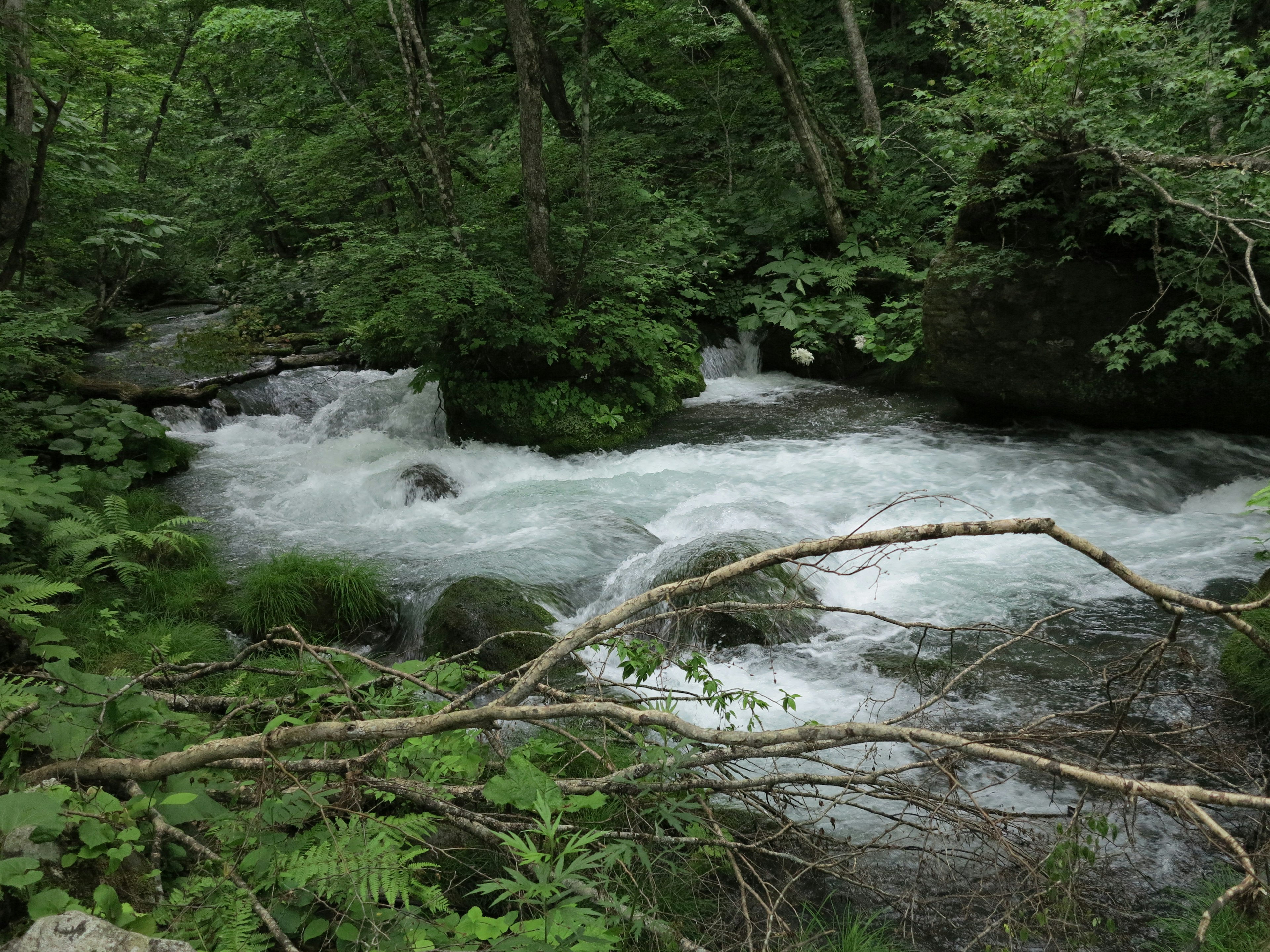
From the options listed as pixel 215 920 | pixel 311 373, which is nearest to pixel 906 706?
pixel 215 920

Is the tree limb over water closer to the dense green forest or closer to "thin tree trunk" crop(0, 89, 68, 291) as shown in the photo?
Result: the dense green forest

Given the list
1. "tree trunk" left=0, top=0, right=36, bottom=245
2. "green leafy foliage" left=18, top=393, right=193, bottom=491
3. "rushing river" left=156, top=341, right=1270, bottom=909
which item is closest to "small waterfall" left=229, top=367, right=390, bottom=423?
"rushing river" left=156, top=341, right=1270, bottom=909

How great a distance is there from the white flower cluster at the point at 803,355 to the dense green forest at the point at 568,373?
329mm

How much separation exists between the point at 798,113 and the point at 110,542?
10.9 m

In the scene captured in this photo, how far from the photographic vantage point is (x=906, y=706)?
4.69m

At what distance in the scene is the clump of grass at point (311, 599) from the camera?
580 centimetres

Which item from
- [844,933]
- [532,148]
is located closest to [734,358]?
[532,148]

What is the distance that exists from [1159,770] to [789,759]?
1863mm

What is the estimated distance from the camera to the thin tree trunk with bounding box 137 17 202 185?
1487 centimetres

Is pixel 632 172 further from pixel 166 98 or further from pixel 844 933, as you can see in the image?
pixel 166 98

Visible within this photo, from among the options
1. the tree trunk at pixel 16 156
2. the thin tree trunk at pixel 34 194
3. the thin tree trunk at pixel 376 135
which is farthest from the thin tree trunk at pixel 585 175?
the tree trunk at pixel 16 156

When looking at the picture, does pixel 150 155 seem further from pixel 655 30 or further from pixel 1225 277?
pixel 1225 277

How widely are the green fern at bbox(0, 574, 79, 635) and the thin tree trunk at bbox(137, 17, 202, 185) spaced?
13.6 metres

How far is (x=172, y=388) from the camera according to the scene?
399 inches
